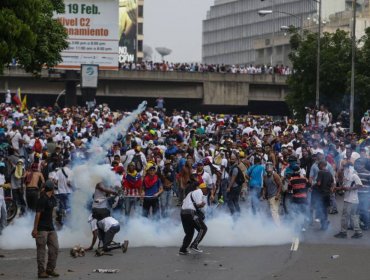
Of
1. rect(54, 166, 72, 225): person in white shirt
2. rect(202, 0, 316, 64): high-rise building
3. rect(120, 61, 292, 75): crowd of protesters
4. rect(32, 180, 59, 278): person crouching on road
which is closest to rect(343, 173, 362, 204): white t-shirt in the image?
rect(54, 166, 72, 225): person in white shirt

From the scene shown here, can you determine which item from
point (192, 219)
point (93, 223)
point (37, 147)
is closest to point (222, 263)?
point (192, 219)

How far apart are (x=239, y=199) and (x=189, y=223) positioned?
24.7ft

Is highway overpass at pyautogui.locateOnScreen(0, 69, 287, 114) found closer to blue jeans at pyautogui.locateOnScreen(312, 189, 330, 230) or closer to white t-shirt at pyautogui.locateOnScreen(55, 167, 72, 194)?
white t-shirt at pyautogui.locateOnScreen(55, 167, 72, 194)

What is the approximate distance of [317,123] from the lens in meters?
46.6

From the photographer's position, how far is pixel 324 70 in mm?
62812

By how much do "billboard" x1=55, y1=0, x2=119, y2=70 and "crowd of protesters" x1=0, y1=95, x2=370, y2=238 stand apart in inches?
1183

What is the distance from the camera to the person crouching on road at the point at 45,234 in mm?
19000

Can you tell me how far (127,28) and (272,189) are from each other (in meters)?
117

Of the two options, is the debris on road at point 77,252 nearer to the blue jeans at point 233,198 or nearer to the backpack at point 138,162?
the blue jeans at point 233,198

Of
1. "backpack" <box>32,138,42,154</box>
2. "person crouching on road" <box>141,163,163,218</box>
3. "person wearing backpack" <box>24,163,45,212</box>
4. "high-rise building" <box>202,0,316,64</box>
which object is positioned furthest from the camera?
"high-rise building" <box>202,0,316,64</box>

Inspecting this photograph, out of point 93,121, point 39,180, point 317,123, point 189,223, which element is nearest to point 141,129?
point 93,121

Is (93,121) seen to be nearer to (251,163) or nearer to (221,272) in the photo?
(251,163)

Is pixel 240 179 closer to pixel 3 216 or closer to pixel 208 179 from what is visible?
pixel 208 179

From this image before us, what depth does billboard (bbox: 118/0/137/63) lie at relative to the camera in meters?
140
